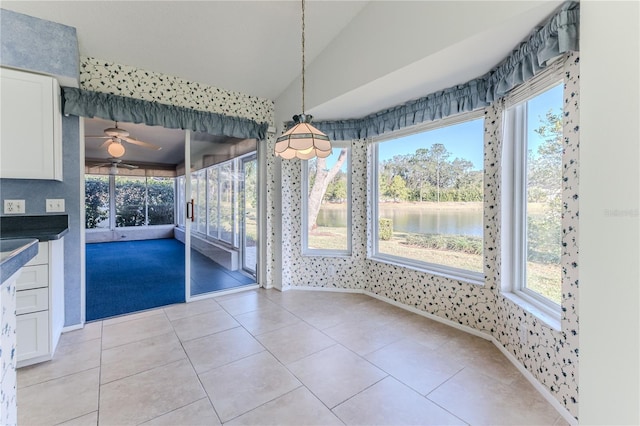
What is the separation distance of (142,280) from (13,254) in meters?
4.06

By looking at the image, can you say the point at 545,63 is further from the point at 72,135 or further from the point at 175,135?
the point at 175,135

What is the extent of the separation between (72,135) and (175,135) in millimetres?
2780

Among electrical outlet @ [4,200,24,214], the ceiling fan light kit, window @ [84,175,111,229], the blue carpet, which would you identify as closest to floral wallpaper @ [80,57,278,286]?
the blue carpet

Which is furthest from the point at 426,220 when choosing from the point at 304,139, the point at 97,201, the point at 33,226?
the point at 97,201

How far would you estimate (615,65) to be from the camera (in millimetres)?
1247

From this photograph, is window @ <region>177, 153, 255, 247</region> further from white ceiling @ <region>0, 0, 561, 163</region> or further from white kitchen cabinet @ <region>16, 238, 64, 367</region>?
white kitchen cabinet @ <region>16, 238, 64, 367</region>

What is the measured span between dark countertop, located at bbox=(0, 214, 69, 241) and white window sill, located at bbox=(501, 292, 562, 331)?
3.60 m

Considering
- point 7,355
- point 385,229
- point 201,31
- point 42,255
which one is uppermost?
point 201,31

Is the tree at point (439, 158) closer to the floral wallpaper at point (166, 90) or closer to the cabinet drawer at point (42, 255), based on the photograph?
the floral wallpaper at point (166, 90)

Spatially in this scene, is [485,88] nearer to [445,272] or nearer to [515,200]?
[515,200]

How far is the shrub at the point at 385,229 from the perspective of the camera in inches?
142

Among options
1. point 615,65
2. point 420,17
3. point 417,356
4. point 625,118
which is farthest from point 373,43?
point 417,356

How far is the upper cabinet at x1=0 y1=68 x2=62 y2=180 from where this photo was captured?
2.17 meters

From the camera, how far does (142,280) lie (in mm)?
4414
